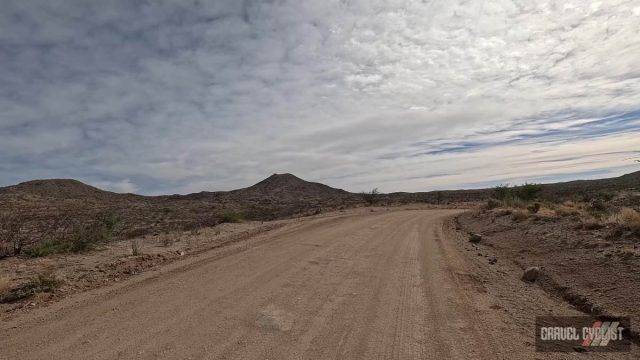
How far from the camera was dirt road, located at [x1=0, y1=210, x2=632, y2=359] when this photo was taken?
5.91 m

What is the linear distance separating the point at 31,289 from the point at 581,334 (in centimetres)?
1073

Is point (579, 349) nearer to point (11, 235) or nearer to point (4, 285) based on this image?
point (4, 285)

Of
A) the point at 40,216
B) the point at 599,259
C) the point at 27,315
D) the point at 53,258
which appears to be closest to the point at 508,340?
the point at 599,259

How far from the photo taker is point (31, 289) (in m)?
9.51

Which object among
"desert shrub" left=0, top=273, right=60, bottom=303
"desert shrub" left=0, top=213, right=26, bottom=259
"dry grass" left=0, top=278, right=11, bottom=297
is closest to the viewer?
"desert shrub" left=0, top=273, right=60, bottom=303

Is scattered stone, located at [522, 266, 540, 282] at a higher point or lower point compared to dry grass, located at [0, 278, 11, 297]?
lower

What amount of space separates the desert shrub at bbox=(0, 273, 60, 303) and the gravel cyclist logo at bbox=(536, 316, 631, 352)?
9.71 metres

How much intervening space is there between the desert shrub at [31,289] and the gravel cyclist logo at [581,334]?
9712mm

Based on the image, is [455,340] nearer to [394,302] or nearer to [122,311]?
[394,302]

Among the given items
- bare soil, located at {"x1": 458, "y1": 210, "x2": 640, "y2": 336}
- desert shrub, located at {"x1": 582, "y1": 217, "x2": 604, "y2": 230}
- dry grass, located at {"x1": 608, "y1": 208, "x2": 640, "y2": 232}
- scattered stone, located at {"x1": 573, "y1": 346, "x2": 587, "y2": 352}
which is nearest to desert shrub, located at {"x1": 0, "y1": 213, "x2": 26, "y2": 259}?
bare soil, located at {"x1": 458, "y1": 210, "x2": 640, "y2": 336}

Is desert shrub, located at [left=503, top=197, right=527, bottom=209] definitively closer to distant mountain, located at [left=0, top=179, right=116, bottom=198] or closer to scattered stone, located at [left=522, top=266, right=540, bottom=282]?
scattered stone, located at [left=522, top=266, right=540, bottom=282]

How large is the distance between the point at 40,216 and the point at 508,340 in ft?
143

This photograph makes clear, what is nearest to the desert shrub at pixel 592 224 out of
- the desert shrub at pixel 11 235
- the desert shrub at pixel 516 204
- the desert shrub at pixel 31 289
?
the desert shrub at pixel 516 204

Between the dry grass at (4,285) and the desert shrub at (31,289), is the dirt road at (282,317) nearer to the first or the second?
the desert shrub at (31,289)
